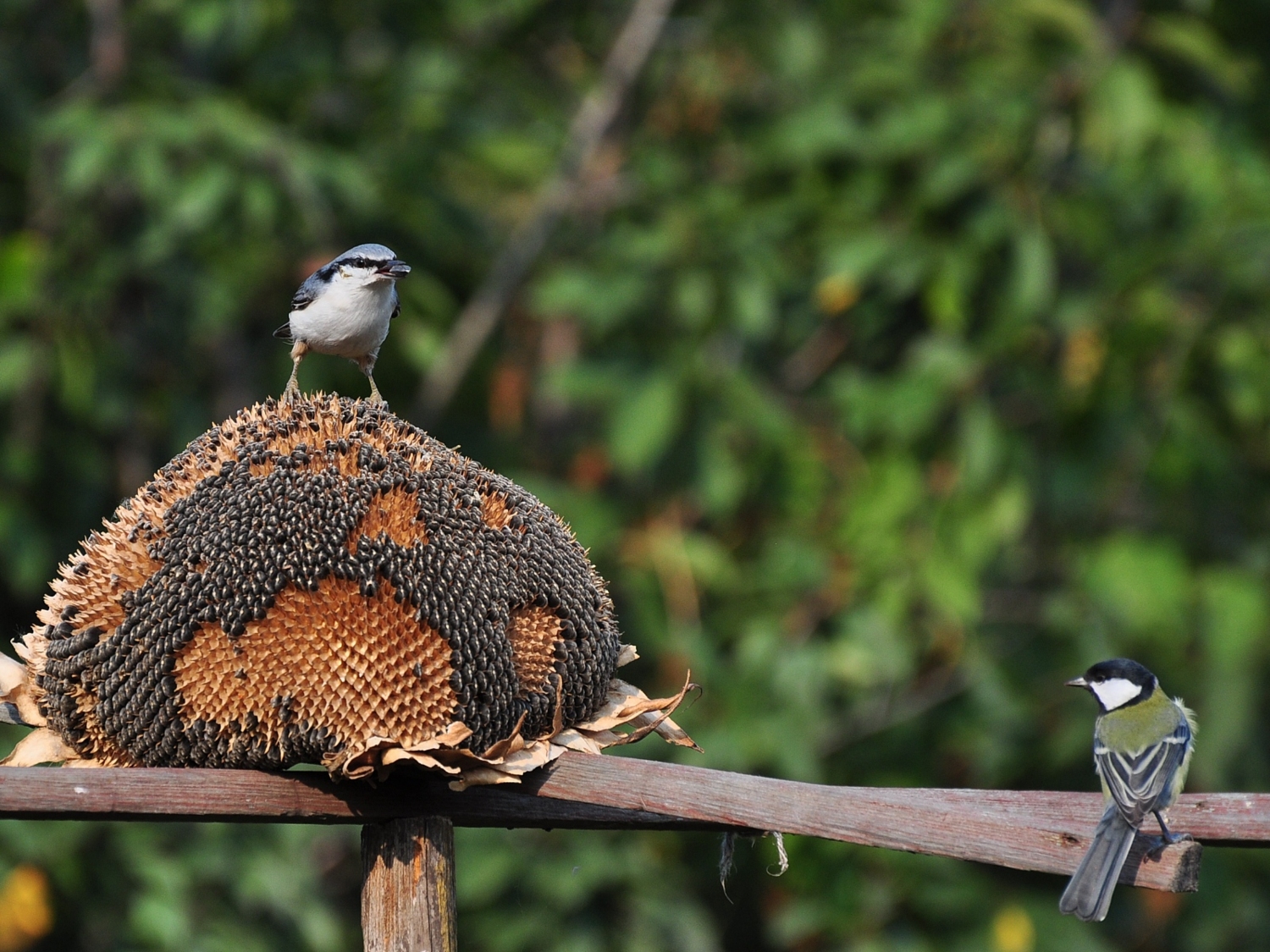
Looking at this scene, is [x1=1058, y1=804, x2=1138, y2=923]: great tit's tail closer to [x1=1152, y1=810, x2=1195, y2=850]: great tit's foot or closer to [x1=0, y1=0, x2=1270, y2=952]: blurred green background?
[x1=1152, y1=810, x2=1195, y2=850]: great tit's foot

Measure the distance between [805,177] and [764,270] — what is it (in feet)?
1.98

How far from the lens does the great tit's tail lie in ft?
8.20

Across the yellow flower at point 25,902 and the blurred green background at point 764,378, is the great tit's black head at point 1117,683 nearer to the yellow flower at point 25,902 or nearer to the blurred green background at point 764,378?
the blurred green background at point 764,378

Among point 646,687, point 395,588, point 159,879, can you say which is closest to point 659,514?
point 646,687

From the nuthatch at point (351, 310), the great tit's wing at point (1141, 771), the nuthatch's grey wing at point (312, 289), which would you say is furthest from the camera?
the nuthatch's grey wing at point (312, 289)

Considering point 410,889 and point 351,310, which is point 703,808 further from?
point 351,310

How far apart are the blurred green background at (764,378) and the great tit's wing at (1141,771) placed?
2.95 m

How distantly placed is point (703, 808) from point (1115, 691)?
1.81 m

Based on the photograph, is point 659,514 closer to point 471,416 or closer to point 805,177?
point 471,416

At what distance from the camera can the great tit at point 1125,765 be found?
8.25 feet

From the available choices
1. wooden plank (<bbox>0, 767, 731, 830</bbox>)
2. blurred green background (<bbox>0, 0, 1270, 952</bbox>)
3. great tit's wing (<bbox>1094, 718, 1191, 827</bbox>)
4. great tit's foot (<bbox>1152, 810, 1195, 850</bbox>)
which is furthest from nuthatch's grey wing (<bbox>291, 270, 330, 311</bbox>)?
blurred green background (<bbox>0, 0, 1270, 952</bbox>)

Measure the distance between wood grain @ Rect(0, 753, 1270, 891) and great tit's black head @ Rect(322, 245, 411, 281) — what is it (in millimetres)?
1386

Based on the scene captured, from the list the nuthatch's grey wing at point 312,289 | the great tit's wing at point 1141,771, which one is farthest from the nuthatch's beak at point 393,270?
the great tit's wing at point 1141,771

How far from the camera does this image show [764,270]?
23.0ft
